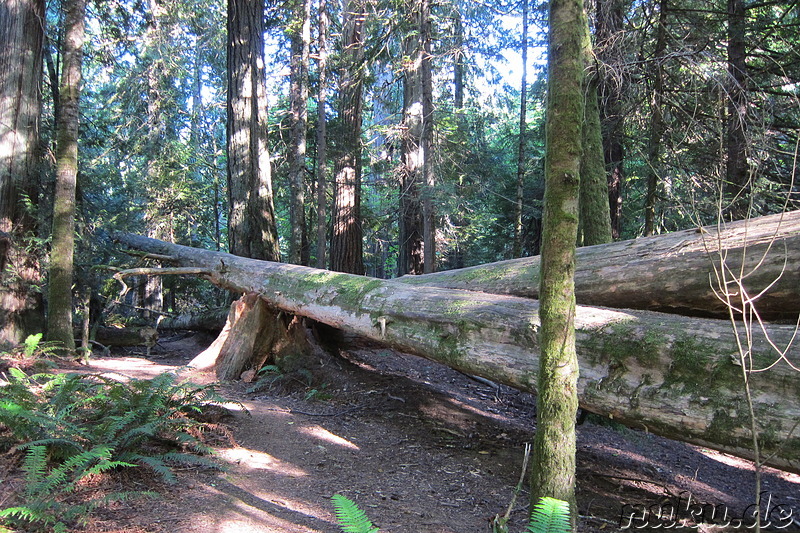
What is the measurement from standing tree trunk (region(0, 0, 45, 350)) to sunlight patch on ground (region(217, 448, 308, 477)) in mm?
6068

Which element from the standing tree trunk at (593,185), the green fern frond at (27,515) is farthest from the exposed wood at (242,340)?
the standing tree trunk at (593,185)

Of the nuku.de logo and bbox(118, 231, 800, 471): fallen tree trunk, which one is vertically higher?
bbox(118, 231, 800, 471): fallen tree trunk

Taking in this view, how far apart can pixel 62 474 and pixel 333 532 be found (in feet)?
5.65

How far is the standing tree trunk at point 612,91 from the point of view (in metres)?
6.45

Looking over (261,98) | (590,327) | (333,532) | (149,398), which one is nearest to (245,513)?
(333,532)

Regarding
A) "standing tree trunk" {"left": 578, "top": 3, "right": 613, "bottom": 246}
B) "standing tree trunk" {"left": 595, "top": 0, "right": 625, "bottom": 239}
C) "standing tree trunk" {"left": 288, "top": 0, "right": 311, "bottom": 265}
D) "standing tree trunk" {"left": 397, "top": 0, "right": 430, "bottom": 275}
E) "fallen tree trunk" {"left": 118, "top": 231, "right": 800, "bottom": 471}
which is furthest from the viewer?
"standing tree trunk" {"left": 397, "top": 0, "right": 430, "bottom": 275}

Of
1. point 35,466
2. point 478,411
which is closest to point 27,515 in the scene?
point 35,466

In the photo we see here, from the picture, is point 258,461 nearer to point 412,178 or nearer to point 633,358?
point 633,358

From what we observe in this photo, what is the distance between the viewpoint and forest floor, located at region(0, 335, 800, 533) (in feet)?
11.0

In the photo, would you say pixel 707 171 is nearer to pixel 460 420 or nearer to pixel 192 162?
pixel 460 420

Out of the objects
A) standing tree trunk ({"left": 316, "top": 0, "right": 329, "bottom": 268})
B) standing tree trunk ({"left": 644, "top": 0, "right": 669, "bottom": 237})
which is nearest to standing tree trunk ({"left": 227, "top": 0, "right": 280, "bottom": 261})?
standing tree trunk ({"left": 316, "top": 0, "right": 329, "bottom": 268})

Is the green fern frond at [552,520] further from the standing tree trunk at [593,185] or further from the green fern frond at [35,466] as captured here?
the standing tree trunk at [593,185]

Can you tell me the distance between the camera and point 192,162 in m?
18.8

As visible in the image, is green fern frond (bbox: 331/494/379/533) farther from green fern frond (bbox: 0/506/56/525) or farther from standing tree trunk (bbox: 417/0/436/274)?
standing tree trunk (bbox: 417/0/436/274)
